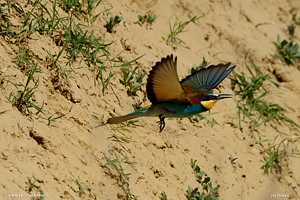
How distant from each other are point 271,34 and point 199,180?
Answer: 8.44 ft

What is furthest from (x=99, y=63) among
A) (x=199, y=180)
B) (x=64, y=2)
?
(x=199, y=180)

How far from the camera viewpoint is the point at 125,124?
9.59 feet

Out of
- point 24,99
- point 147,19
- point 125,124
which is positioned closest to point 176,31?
point 147,19

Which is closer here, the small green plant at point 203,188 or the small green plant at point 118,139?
the small green plant at point 118,139

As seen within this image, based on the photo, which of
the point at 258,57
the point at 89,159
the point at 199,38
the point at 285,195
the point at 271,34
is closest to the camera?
the point at 89,159

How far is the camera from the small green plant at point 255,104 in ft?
12.5

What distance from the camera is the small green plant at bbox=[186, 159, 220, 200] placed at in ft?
9.38

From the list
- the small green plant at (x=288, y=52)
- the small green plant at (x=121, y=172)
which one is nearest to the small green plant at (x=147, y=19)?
the small green plant at (x=121, y=172)

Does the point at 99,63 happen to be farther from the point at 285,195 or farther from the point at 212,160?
the point at 285,195

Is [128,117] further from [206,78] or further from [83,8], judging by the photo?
[83,8]

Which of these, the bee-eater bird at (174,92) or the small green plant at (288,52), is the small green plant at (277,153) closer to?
the bee-eater bird at (174,92)

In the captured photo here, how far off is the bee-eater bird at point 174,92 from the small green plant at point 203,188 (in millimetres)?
429

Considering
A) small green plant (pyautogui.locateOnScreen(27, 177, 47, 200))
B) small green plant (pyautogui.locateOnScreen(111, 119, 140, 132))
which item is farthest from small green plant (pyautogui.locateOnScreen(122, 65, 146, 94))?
small green plant (pyautogui.locateOnScreen(27, 177, 47, 200))

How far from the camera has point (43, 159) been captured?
225cm
